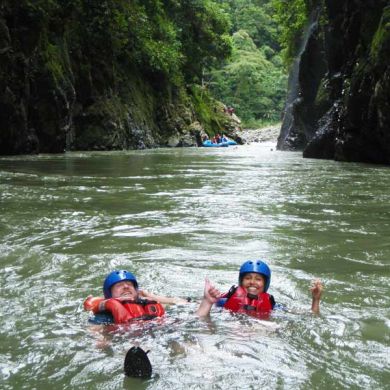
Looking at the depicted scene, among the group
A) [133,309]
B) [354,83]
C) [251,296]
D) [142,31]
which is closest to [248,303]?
[251,296]

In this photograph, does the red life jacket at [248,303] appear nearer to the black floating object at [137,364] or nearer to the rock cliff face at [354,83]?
the black floating object at [137,364]

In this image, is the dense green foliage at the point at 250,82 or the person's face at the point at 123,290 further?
the dense green foliage at the point at 250,82

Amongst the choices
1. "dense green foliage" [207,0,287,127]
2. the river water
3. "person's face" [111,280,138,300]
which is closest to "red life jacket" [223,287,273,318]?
the river water

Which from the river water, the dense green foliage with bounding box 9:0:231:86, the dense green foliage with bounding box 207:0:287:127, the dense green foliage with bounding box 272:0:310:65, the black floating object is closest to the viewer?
the black floating object

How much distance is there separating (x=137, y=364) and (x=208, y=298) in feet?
3.74

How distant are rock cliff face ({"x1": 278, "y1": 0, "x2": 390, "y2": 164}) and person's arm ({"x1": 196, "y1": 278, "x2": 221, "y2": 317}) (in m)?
12.6

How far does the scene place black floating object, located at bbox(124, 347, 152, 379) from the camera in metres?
2.60

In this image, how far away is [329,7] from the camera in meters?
21.8

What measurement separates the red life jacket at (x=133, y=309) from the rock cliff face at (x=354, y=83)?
1270cm

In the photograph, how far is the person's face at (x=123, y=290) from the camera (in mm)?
3938

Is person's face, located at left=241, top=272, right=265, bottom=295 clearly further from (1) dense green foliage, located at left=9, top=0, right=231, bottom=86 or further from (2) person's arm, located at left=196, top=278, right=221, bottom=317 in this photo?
(1) dense green foliage, located at left=9, top=0, right=231, bottom=86

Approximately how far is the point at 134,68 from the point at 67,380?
3035 cm

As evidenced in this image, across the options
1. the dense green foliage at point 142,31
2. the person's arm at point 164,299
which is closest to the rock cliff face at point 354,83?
the dense green foliage at point 142,31

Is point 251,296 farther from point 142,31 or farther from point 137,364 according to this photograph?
point 142,31
